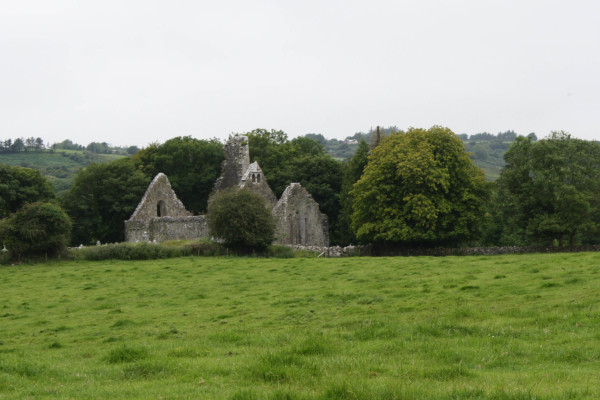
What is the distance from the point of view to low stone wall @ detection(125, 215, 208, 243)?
48.9 meters

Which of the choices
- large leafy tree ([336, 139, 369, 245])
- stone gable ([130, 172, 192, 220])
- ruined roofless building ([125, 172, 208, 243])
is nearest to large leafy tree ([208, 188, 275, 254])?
ruined roofless building ([125, 172, 208, 243])

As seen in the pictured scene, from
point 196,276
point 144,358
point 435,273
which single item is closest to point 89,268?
point 196,276

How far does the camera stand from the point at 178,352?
1128 cm

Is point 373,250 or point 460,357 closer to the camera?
point 460,357

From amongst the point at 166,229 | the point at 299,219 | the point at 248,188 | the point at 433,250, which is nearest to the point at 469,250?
the point at 433,250

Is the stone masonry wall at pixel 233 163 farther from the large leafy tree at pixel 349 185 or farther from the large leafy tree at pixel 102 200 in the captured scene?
the large leafy tree at pixel 349 185

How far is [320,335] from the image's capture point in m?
11.9

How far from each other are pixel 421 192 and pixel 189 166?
27761 mm

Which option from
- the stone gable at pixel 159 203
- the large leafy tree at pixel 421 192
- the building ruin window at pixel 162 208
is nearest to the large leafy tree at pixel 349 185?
the large leafy tree at pixel 421 192

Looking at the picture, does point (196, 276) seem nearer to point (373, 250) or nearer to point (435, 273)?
point (435, 273)

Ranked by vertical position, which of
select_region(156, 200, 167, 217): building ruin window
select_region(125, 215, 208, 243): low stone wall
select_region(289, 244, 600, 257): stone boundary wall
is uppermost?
select_region(156, 200, 167, 217): building ruin window

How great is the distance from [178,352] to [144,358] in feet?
2.00

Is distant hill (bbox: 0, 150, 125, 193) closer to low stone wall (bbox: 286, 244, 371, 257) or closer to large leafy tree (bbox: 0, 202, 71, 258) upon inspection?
large leafy tree (bbox: 0, 202, 71, 258)

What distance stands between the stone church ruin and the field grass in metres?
22.3
